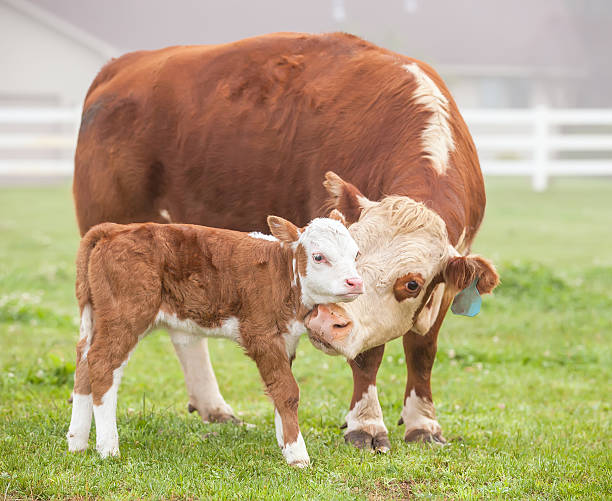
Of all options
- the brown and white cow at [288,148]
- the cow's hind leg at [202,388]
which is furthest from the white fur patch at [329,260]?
the cow's hind leg at [202,388]

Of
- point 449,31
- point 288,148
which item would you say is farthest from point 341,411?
point 449,31

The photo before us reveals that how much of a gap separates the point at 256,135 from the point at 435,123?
1.29m

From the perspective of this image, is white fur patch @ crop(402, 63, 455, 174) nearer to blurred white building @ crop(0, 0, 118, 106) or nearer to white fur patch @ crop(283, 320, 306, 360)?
white fur patch @ crop(283, 320, 306, 360)

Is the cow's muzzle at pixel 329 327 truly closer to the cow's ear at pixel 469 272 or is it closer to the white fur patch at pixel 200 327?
the white fur patch at pixel 200 327

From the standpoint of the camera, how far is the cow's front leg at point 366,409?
528 centimetres

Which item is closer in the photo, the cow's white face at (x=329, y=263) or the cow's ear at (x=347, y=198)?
the cow's white face at (x=329, y=263)

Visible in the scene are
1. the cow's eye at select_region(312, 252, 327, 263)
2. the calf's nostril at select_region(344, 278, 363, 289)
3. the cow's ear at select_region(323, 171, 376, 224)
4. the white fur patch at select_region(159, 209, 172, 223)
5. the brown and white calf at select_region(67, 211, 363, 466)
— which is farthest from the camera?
the white fur patch at select_region(159, 209, 172, 223)

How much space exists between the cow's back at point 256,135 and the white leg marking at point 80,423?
6.11 ft

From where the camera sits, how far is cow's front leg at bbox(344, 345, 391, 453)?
17.3 feet

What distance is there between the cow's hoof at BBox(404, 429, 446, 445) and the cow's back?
4.27 ft

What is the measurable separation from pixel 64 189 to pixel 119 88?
814 inches

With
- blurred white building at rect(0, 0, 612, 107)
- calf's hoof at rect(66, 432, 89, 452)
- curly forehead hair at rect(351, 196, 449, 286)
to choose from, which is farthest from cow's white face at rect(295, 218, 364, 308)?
blurred white building at rect(0, 0, 612, 107)

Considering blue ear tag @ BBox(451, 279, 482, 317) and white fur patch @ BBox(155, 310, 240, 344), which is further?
blue ear tag @ BBox(451, 279, 482, 317)

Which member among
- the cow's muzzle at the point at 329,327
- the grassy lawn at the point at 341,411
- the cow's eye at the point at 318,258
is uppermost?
the cow's eye at the point at 318,258
